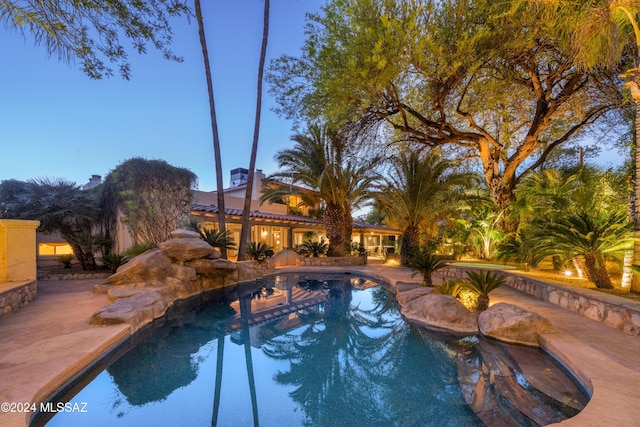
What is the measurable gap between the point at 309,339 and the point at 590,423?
4860mm

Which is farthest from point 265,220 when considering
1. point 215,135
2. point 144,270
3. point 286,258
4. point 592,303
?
point 592,303

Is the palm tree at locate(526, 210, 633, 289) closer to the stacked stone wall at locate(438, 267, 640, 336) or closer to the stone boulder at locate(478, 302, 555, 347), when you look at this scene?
the stacked stone wall at locate(438, 267, 640, 336)

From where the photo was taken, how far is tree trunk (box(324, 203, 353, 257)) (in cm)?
1911

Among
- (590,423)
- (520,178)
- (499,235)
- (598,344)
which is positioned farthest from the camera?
(520,178)

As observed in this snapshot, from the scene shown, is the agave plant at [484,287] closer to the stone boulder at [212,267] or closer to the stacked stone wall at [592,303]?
the stacked stone wall at [592,303]

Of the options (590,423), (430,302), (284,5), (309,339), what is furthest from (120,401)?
(284,5)

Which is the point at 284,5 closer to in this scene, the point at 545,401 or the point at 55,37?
the point at 55,37

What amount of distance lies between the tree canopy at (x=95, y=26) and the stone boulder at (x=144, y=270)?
5922mm

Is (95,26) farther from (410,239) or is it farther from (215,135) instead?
(410,239)

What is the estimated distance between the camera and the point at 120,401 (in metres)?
4.14

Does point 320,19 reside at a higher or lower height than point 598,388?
higher

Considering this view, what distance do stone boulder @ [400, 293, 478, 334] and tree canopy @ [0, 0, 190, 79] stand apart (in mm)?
8760

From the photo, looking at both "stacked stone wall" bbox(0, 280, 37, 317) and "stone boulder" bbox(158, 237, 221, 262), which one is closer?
"stacked stone wall" bbox(0, 280, 37, 317)

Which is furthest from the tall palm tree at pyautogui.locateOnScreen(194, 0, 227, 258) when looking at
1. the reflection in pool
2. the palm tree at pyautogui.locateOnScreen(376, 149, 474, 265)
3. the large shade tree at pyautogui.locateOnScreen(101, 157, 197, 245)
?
the palm tree at pyautogui.locateOnScreen(376, 149, 474, 265)
